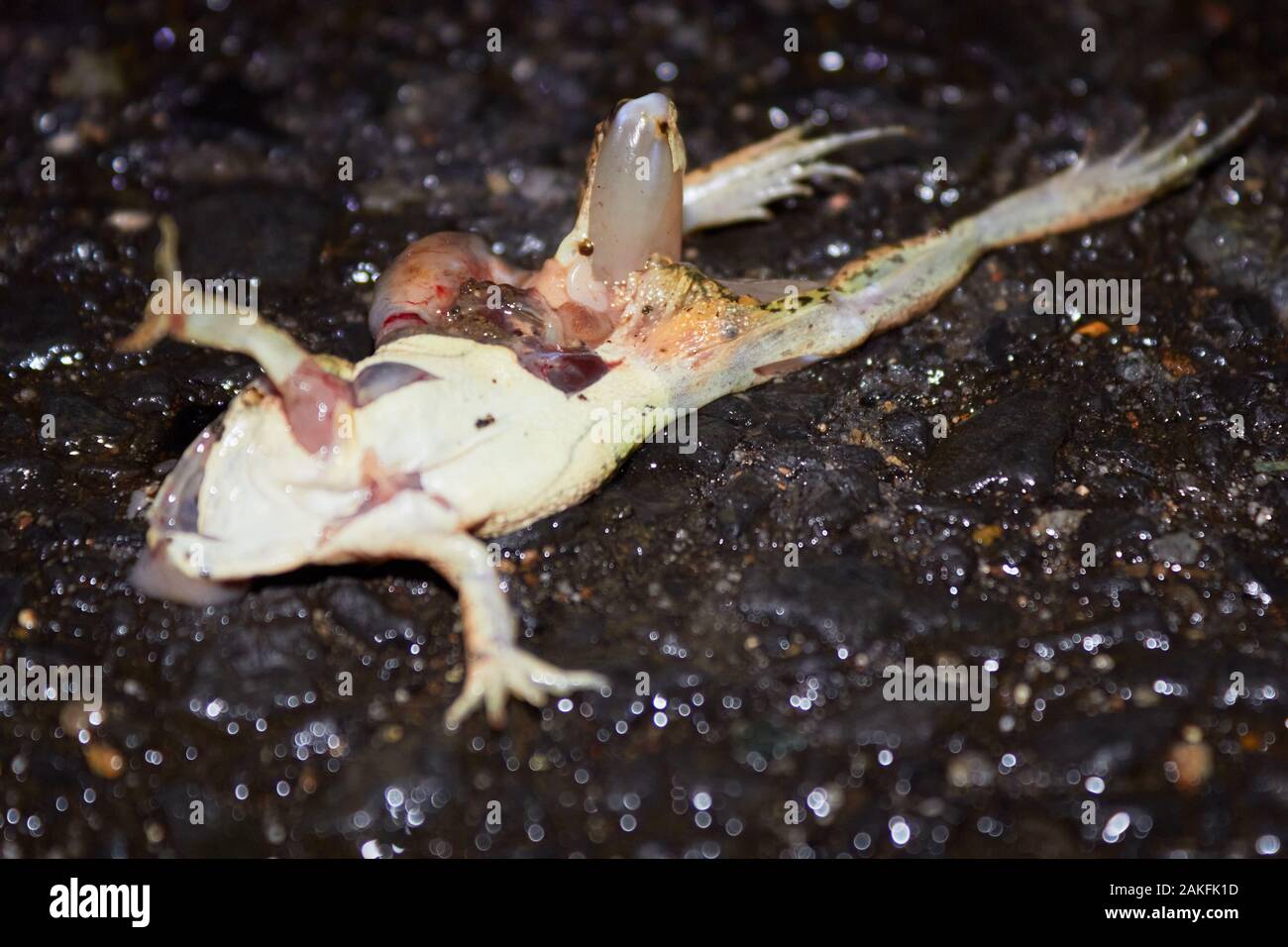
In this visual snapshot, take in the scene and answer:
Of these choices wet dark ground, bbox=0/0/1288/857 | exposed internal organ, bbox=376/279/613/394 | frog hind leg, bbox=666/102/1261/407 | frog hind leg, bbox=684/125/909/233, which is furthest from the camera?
frog hind leg, bbox=684/125/909/233

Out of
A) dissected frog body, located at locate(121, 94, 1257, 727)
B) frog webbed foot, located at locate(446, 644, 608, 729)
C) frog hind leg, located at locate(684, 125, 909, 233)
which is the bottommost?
frog webbed foot, located at locate(446, 644, 608, 729)

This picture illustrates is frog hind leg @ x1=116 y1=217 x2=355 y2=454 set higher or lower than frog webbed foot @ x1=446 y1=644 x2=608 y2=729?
higher

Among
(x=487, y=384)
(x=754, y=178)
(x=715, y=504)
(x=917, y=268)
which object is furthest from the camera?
(x=754, y=178)

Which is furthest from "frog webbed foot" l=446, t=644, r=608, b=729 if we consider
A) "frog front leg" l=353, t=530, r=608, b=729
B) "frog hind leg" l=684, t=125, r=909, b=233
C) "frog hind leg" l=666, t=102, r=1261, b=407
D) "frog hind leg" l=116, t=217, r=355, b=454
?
"frog hind leg" l=684, t=125, r=909, b=233

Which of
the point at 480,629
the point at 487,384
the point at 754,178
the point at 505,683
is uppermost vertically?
the point at 754,178

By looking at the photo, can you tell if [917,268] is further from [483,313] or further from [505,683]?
[505,683]

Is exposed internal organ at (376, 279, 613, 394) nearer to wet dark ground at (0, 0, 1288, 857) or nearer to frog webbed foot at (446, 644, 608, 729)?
wet dark ground at (0, 0, 1288, 857)

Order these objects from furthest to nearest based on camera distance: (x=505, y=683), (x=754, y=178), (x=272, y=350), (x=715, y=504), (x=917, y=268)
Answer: (x=754, y=178), (x=917, y=268), (x=715, y=504), (x=272, y=350), (x=505, y=683)

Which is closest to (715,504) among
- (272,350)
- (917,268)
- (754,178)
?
(917,268)
